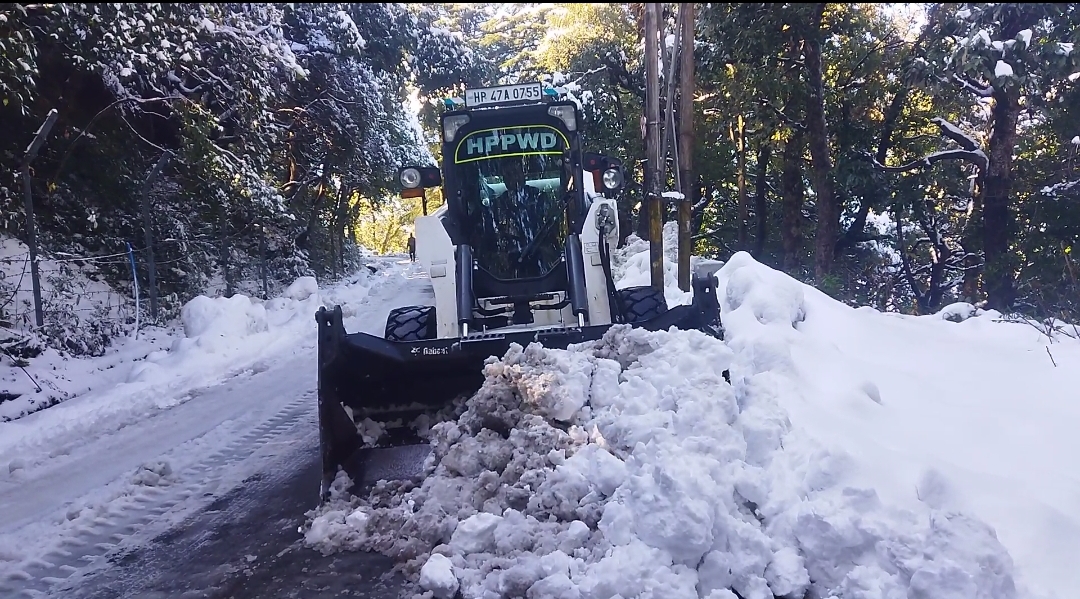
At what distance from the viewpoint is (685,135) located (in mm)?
9711

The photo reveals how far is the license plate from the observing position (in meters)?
6.79

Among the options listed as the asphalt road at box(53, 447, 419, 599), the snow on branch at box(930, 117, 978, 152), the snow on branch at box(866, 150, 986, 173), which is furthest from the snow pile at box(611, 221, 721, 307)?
the asphalt road at box(53, 447, 419, 599)

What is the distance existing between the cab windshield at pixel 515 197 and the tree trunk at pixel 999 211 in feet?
34.2

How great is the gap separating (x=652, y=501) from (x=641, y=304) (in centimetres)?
320

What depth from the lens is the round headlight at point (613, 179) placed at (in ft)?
20.3

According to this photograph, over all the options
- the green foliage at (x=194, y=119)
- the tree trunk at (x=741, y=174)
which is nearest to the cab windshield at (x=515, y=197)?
the green foliage at (x=194, y=119)

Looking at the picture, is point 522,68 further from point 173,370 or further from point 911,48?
point 173,370

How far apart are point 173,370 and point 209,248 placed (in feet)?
22.9

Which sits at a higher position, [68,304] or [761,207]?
[761,207]

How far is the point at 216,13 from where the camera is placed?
11.0m

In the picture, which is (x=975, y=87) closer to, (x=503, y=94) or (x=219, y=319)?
(x=503, y=94)

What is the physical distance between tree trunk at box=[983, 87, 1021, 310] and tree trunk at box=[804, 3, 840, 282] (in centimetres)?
275

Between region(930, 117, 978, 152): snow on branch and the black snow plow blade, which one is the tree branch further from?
the black snow plow blade

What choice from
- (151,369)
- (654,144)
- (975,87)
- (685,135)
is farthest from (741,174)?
(151,369)
